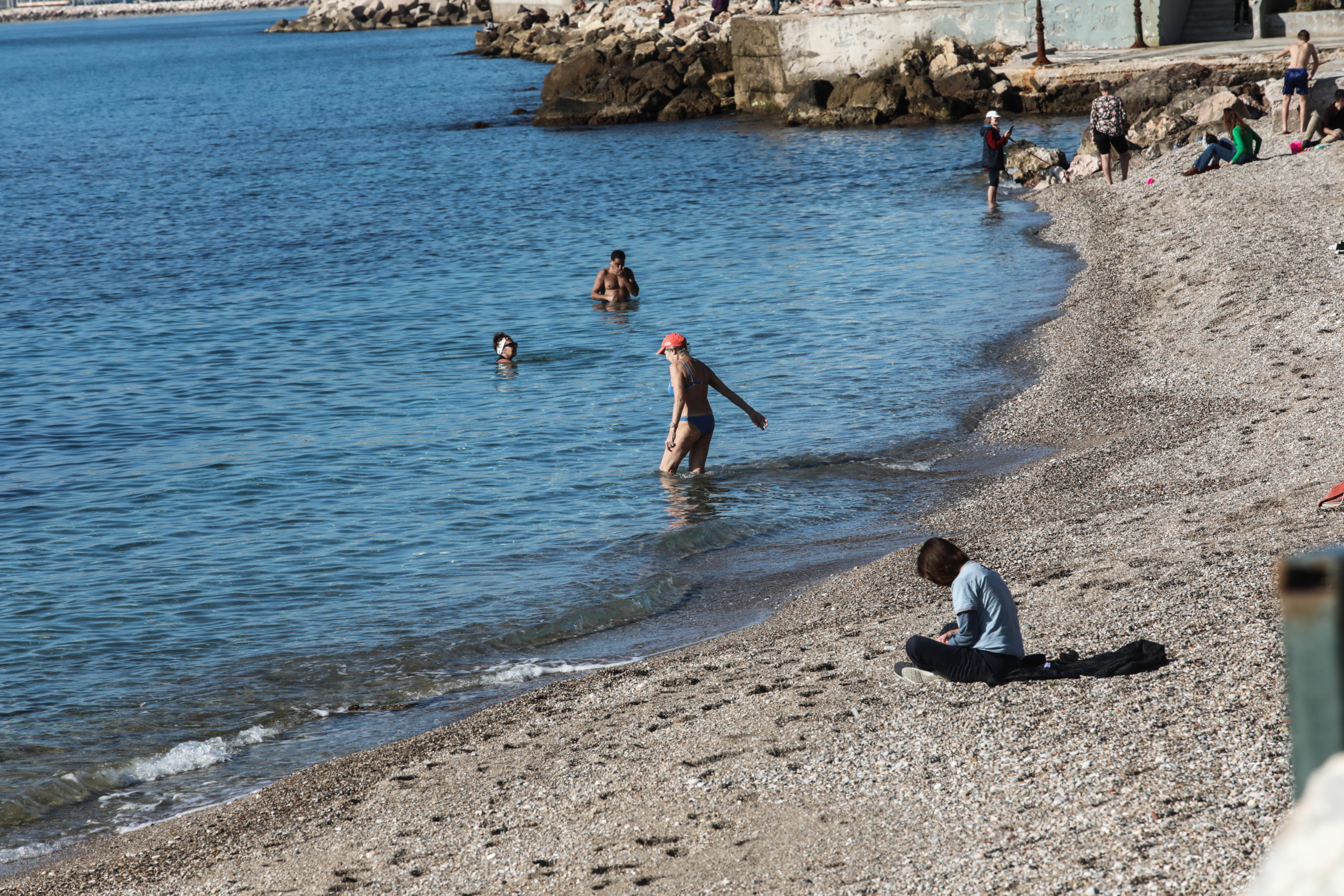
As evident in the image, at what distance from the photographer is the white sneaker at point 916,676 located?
281 inches

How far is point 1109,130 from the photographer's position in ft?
85.9

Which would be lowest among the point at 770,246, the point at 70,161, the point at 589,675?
the point at 589,675

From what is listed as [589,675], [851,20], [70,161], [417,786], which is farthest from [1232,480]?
[70,161]

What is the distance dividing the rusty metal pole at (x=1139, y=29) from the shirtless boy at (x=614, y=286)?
26348 millimetres

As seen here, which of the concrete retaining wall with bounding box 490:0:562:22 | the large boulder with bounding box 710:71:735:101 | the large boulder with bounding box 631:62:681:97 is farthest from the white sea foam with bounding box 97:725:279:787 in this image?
the concrete retaining wall with bounding box 490:0:562:22

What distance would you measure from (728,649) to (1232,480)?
16.6ft

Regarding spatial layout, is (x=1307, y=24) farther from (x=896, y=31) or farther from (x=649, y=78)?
(x=649, y=78)

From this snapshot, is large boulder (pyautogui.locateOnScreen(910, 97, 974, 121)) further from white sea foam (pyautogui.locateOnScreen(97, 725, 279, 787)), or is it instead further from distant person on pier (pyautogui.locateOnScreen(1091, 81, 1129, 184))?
white sea foam (pyautogui.locateOnScreen(97, 725, 279, 787))

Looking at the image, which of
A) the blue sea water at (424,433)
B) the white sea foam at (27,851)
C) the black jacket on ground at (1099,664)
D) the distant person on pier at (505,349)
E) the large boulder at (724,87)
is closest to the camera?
the black jacket on ground at (1099,664)

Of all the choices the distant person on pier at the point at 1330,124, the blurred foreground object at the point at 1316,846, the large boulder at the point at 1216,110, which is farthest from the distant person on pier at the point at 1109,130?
the blurred foreground object at the point at 1316,846

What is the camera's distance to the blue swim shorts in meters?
24.4

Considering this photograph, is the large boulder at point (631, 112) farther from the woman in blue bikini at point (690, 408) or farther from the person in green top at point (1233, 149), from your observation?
the woman in blue bikini at point (690, 408)

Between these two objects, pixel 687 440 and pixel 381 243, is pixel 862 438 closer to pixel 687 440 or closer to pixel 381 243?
pixel 687 440

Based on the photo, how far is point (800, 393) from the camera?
17.0 m
